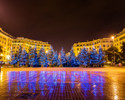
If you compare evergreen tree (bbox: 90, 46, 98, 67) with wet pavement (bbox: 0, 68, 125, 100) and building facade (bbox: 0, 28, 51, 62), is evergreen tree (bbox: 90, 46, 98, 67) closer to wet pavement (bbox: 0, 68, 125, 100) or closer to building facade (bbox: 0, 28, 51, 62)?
wet pavement (bbox: 0, 68, 125, 100)

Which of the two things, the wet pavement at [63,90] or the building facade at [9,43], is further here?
the building facade at [9,43]

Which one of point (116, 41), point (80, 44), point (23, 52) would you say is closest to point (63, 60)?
point (23, 52)

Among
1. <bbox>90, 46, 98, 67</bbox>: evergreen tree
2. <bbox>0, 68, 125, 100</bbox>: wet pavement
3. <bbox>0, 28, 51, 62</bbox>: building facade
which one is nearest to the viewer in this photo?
<bbox>0, 68, 125, 100</bbox>: wet pavement

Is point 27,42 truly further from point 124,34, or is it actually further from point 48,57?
point 124,34

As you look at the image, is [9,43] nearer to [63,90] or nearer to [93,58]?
[93,58]

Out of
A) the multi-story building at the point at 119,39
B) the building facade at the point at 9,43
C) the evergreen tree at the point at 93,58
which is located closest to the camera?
the evergreen tree at the point at 93,58

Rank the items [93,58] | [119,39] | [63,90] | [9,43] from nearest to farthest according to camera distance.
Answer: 1. [63,90]
2. [93,58]
3. [119,39]
4. [9,43]

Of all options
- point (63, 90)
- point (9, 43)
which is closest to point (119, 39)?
point (9, 43)

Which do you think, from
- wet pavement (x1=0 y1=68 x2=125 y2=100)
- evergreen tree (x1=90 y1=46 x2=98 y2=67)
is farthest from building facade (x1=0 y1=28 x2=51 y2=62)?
wet pavement (x1=0 y1=68 x2=125 y2=100)

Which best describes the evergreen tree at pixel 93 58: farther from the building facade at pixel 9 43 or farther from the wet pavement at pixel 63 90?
the building facade at pixel 9 43

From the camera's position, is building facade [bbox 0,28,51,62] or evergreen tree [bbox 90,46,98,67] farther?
building facade [bbox 0,28,51,62]

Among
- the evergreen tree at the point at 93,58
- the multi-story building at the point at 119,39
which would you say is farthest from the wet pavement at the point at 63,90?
the multi-story building at the point at 119,39

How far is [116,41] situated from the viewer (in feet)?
294

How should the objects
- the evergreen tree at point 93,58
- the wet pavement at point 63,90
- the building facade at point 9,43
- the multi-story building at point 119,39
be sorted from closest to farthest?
the wet pavement at point 63,90
the evergreen tree at point 93,58
the building facade at point 9,43
the multi-story building at point 119,39
